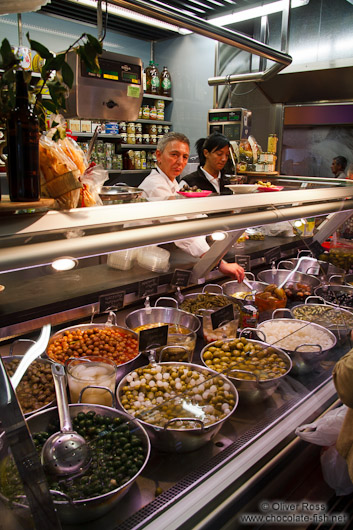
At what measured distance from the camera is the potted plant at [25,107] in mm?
1123

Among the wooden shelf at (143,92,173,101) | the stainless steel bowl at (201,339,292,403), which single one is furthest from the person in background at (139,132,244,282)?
the wooden shelf at (143,92,173,101)

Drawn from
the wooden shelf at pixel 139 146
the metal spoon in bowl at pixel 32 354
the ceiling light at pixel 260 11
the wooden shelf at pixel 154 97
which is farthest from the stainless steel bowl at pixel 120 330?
the wooden shelf at pixel 154 97

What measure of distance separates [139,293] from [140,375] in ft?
2.34

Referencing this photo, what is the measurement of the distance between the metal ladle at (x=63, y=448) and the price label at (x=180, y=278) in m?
1.40

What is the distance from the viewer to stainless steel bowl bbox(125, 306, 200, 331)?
233 cm

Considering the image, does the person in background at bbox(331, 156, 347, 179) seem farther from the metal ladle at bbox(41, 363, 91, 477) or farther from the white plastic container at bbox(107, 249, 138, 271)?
the metal ladle at bbox(41, 363, 91, 477)

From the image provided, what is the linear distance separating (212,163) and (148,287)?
8.22 ft

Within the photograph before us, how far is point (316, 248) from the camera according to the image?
3342mm

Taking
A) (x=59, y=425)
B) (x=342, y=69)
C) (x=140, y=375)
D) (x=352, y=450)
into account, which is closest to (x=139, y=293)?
(x=140, y=375)

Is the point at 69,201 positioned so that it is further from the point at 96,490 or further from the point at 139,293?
the point at 139,293

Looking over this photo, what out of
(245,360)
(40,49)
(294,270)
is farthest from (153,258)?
(40,49)

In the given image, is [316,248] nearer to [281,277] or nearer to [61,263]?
[281,277]

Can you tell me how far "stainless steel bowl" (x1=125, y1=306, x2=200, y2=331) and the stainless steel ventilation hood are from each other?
4.47 metres

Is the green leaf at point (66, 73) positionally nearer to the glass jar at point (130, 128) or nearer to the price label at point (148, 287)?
the price label at point (148, 287)
